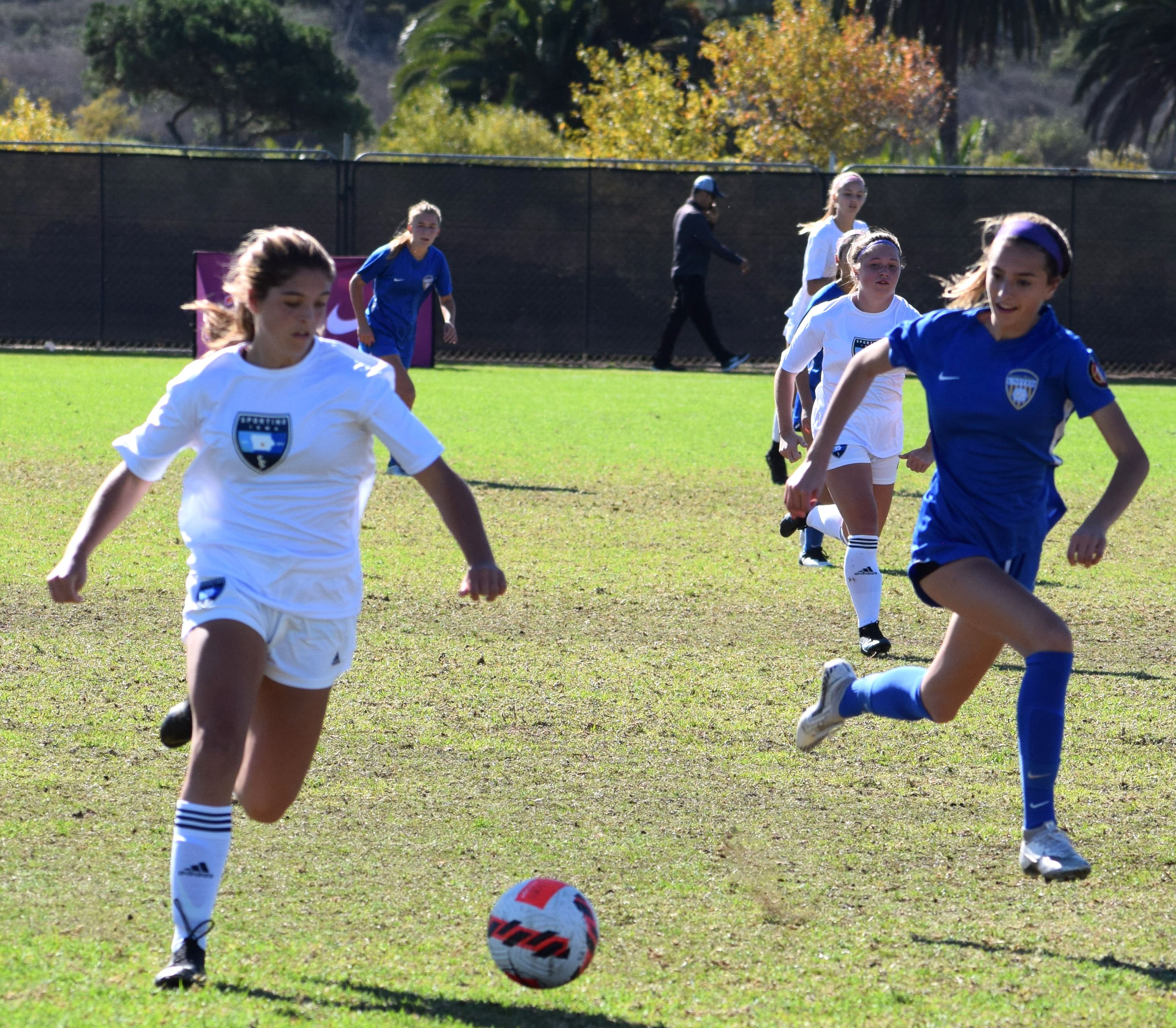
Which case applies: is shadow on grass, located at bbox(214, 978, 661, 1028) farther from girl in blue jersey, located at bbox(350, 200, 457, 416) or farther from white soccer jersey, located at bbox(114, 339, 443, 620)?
girl in blue jersey, located at bbox(350, 200, 457, 416)

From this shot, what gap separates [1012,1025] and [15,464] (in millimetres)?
10433

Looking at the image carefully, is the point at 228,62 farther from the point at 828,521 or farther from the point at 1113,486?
the point at 1113,486

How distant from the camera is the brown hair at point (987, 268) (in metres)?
4.42

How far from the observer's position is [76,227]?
74.2 ft

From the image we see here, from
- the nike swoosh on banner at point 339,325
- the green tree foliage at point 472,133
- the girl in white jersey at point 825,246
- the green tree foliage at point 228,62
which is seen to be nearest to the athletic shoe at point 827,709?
the girl in white jersey at point 825,246

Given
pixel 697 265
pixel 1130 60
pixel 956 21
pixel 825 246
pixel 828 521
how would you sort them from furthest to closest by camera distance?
1. pixel 1130 60
2. pixel 956 21
3. pixel 697 265
4. pixel 825 246
5. pixel 828 521

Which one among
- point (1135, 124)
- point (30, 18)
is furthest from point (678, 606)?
point (30, 18)

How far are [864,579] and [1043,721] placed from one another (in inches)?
128

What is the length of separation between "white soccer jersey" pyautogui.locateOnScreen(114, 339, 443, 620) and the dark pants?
17024 mm

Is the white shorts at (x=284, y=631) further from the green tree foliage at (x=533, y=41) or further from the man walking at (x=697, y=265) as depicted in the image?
the green tree foliage at (x=533, y=41)

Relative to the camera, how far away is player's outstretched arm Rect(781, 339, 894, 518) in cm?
482

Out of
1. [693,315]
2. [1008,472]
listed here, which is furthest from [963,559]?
[693,315]

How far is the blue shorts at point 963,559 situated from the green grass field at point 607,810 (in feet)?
2.78

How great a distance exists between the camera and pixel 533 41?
4778cm
